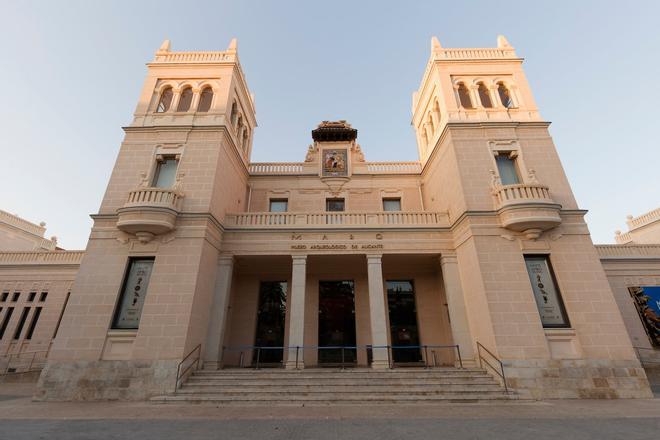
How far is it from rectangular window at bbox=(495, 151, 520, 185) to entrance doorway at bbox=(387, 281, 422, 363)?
24.8 feet

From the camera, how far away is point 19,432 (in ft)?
20.5

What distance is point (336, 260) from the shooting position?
15547mm

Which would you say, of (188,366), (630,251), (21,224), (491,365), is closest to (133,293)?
(188,366)

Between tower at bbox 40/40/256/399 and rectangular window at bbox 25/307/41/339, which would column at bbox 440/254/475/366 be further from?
rectangular window at bbox 25/307/41/339

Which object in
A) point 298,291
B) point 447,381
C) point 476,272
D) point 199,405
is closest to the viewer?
point 199,405

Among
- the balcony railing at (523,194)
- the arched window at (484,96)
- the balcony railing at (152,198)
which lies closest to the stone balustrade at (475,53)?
the arched window at (484,96)

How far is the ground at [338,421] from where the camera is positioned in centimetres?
607

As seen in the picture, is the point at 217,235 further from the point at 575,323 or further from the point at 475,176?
the point at 575,323

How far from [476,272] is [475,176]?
15.5 ft

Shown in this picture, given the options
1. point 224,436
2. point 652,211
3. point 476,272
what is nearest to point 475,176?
point 476,272

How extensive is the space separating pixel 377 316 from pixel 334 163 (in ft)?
35.9

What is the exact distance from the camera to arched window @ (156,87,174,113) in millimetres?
17047

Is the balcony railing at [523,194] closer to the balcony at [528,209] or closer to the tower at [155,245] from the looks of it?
the balcony at [528,209]

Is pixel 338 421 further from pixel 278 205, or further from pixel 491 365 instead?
pixel 278 205
